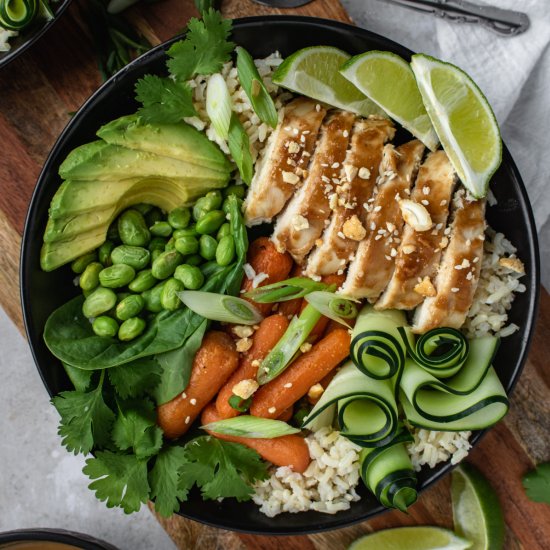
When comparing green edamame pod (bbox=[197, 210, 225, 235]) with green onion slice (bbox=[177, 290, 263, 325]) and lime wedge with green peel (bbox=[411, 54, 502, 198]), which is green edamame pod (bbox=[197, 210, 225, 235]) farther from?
lime wedge with green peel (bbox=[411, 54, 502, 198])

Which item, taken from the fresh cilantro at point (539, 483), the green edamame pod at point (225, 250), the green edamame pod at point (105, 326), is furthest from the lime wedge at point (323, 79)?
the fresh cilantro at point (539, 483)

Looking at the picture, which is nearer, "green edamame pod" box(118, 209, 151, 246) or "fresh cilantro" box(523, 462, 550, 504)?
"green edamame pod" box(118, 209, 151, 246)

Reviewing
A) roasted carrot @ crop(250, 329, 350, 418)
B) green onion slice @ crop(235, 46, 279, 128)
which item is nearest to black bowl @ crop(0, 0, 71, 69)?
green onion slice @ crop(235, 46, 279, 128)

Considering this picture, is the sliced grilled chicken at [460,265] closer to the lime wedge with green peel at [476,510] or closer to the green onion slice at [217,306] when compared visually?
the green onion slice at [217,306]

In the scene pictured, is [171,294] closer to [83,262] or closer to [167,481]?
[83,262]

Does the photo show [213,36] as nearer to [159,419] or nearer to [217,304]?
[217,304]

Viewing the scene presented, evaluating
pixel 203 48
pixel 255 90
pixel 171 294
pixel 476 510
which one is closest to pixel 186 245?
pixel 171 294
